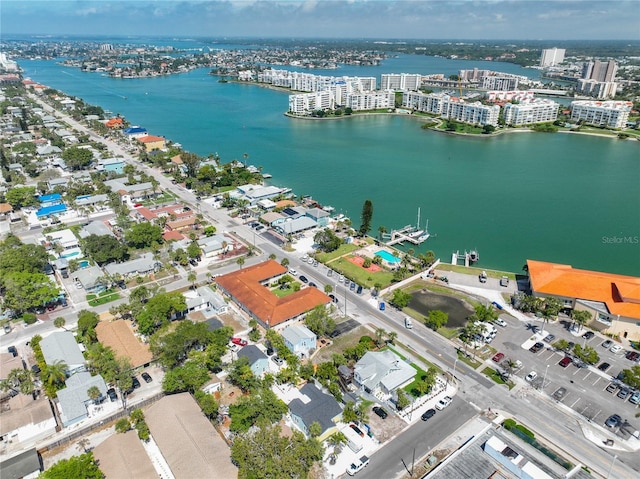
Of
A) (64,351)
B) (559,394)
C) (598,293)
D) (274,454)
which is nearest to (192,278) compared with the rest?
(64,351)

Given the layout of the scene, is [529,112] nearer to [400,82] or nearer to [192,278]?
[400,82]

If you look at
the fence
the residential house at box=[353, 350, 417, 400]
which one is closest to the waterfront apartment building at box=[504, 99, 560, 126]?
the residential house at box=[353, 350, 417, 400]

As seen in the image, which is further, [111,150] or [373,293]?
[111,150]

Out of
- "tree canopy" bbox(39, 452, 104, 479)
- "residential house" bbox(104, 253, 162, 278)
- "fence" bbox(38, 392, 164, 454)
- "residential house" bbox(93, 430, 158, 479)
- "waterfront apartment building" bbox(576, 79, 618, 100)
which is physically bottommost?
"fence" bbox(38, 392, 164, 454)

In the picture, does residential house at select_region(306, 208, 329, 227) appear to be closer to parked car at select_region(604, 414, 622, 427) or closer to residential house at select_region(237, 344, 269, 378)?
residential house at select_region(237, 344, 269, 378)

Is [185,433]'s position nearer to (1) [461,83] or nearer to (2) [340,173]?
(2) [340,173]

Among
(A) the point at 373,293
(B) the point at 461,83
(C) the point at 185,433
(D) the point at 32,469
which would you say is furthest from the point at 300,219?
(B) the point at 461,83

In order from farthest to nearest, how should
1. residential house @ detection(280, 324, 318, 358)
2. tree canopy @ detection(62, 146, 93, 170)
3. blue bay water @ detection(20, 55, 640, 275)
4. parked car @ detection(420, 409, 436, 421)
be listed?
1. tree canopy @ detection(62, 146, 93, 170)
2. blue bay water @ detection(20, 55, 640, 275)
3. residential house @ detection(280, 324, 318, 358)
4. parked car @ detection(420, 409, 436, 421)
